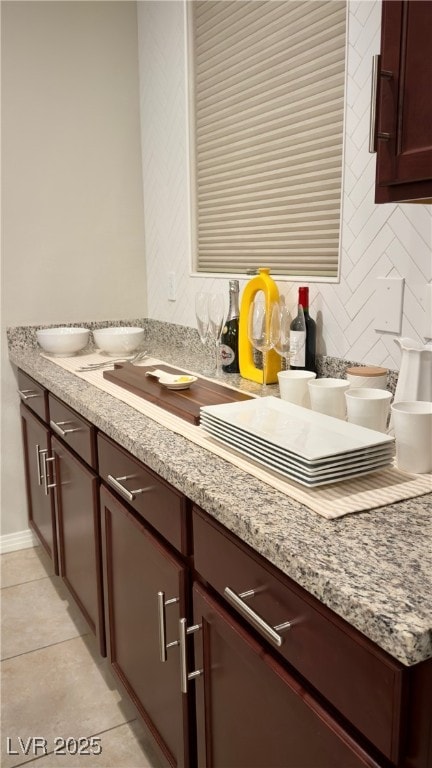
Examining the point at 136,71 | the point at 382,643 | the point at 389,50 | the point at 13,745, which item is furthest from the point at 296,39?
the point at 13,745

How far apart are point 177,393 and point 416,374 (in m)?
0.67

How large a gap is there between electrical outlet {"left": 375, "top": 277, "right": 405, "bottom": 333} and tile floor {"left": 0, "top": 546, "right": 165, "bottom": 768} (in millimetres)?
1273

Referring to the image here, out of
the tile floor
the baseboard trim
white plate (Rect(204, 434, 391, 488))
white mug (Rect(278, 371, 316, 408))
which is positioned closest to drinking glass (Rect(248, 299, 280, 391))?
white mug (Rect(278, 371, 316, 408))

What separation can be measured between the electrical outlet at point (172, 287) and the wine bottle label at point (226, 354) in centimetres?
69

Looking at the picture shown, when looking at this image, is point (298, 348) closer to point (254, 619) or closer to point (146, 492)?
point (146, 492)

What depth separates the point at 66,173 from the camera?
8.55 feet

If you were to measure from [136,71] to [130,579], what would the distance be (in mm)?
2169

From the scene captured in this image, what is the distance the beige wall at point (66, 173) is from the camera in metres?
2.47

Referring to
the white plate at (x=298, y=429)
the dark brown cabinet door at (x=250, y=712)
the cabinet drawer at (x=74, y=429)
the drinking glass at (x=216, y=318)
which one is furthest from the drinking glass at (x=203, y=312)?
the dark brown cabinet door at (x=250, y=712)

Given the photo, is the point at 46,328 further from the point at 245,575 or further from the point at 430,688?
the point at 430,688

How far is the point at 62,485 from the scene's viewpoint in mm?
2068

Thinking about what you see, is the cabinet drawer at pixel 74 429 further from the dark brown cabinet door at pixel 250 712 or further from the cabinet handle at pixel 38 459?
the dark brown cabinet door at pixel 250 712

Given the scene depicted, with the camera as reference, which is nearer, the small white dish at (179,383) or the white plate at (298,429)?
the white plate at (298,429)

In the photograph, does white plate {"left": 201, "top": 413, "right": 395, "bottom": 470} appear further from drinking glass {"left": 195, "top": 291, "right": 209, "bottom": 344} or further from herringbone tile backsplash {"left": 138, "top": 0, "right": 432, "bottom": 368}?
drinking glass {"left": 195, "top": 291, "right": 209, "bottom": 344}
